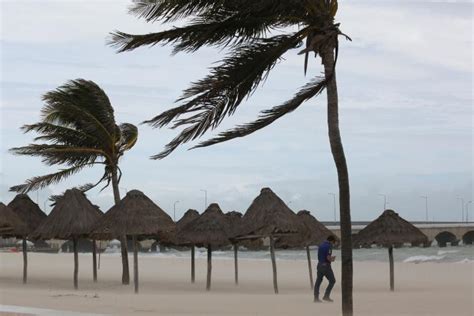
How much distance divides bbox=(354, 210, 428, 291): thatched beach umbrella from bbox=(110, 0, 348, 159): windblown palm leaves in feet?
38.6

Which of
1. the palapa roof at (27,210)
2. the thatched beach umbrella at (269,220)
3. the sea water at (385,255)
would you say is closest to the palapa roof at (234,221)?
the thatched beach umbrella at (269,220)

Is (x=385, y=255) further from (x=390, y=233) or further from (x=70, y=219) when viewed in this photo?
(x=70, y=219)

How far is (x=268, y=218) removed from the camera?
20.4m

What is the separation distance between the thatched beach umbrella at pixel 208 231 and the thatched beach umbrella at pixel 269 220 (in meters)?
1.25

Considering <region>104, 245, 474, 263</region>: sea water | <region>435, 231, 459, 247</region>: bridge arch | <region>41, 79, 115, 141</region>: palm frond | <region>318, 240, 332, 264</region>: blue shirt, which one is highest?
<region>41, 79, 115, 141</region>: palm frond

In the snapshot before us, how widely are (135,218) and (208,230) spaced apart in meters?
2.80

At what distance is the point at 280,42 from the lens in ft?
36.2

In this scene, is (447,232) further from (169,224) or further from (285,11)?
(285,11)

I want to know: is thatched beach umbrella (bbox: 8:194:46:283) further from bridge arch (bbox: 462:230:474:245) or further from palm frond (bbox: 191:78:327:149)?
bridge arch (bbox: 462:230:474:245)

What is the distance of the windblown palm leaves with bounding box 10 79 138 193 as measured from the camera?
23797mm

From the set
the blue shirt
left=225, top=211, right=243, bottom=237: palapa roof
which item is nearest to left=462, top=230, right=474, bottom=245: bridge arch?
left=225, top=211, right=243, bottom=237: palapa roof

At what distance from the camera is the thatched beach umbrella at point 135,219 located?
20.5 metres

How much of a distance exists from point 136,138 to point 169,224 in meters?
5.23

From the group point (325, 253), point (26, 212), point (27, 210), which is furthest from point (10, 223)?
point (325, 253)
